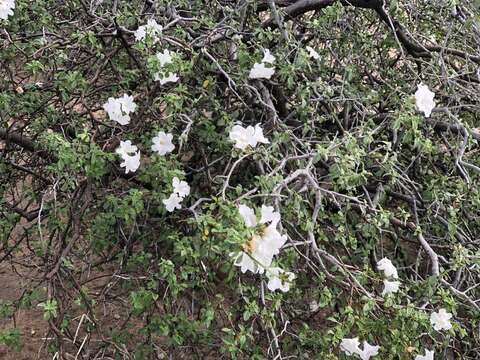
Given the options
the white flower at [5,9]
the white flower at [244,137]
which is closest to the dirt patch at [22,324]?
the white flower at [5,9]

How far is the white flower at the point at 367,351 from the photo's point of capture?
5.88 feet

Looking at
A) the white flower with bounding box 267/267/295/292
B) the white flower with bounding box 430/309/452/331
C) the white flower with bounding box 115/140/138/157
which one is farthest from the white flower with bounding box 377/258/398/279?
the white flower with bounding box 115/140/138/157

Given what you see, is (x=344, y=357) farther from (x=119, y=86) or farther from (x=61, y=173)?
(x=119, y=86)

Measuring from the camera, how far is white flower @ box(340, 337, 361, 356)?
179 centimetres

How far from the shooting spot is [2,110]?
2.31m

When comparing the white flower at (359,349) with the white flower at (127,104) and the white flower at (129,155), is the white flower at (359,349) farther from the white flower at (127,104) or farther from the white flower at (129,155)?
the white flower at (127,104)

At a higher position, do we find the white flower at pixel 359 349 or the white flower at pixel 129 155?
the white flower at pixel 129 155

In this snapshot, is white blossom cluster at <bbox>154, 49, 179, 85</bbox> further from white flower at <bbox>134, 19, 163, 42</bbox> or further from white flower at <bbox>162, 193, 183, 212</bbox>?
white flower at <bbox>162, 193, 183, 212</bbox>

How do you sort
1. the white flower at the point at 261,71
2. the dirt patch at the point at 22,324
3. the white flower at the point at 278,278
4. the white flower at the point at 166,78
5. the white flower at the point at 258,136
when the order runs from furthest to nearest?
the dirt patch at the point at 22,324 → the white flower at the point at 261,71 → the white flower at the point at 166,78 → the white flower at the point at 258,136 → the white flower at the point at 278,278

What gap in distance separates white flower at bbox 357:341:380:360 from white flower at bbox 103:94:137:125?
3.38 feet

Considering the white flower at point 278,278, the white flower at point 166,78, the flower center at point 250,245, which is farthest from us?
the white flower at point 166,78

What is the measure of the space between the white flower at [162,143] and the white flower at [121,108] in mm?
123

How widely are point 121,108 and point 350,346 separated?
1033mm

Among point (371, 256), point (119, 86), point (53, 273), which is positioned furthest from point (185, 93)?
point (371, 256)
